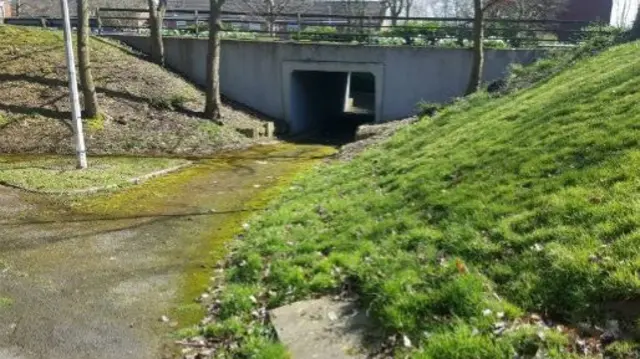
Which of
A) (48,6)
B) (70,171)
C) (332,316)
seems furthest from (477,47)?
(48,6)

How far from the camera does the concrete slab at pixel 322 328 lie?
473cm

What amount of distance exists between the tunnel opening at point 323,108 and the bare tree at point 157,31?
5.37m

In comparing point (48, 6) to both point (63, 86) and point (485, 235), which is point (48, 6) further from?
point (485, 235)

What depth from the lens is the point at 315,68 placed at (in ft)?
81.0

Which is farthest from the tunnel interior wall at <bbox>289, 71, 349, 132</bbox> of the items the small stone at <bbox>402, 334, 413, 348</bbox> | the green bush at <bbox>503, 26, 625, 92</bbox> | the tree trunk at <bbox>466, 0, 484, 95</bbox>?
the small stone at <bbox>402, 334, 413, 348</bbox>

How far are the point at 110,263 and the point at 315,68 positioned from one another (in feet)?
60.0

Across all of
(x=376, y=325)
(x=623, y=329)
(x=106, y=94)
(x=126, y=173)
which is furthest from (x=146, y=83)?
(x=623, y=329)

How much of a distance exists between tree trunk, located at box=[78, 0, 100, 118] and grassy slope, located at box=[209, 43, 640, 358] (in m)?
9.43

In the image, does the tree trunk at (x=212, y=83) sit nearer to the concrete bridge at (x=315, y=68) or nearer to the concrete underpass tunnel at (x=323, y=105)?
the concrete bridge at (x=315, y=68)

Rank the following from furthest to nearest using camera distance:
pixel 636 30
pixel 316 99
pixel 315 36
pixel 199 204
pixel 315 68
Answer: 1. pixel 316 99
2. pixel 315 36
3. pixel 315 68
4. pixel 636 30
5. pixel 199 204

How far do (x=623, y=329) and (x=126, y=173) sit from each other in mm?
10885

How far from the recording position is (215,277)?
22.9 ft

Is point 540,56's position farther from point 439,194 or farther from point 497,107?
point 439,194

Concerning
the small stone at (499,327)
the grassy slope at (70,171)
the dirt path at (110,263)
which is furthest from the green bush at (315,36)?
the small stone at (499,327)
